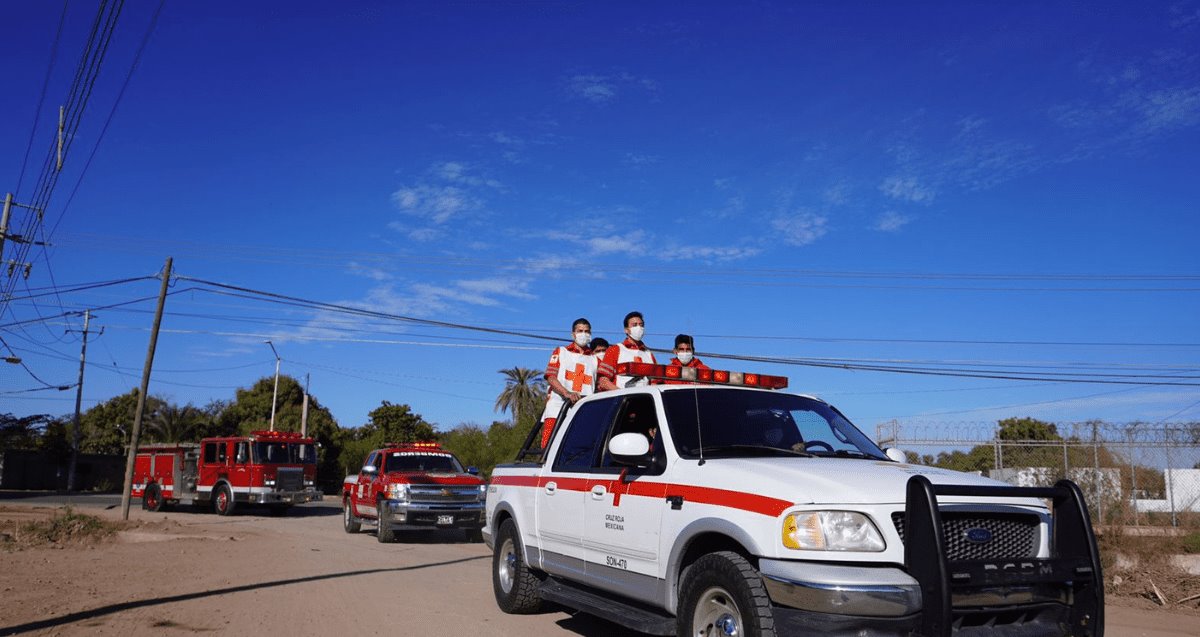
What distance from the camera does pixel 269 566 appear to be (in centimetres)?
1209

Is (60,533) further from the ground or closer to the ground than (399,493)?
closer to the ground

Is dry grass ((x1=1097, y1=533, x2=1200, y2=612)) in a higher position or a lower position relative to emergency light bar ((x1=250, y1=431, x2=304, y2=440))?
lower

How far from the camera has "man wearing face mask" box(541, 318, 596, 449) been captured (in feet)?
29.8

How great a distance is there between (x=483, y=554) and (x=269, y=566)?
12.0 ft

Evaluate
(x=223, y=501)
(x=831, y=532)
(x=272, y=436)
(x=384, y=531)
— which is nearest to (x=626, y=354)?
(x=831, y=532)

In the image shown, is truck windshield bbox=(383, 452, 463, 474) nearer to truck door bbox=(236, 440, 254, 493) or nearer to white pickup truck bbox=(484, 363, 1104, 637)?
truck door bbox=(236, 440, 254, 493)

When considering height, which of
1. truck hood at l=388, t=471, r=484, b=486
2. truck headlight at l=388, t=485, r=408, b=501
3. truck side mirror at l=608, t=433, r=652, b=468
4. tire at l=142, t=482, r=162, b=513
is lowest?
tire at l=142, t=482, r=162, b=513

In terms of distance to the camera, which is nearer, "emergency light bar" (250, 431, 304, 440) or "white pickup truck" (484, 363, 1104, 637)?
"white pickup truck" (484, 363, 1104, 637)

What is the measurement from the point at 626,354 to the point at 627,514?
2.93 metres

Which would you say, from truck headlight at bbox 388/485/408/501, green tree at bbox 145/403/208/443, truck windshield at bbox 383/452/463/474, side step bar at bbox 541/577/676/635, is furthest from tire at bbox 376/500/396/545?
green tree at bbox 145/403/208/443

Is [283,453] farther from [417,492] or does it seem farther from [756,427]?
[756,427]

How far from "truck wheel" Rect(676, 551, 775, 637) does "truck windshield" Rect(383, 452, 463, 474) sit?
13854mm

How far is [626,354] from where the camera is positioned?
355 inches

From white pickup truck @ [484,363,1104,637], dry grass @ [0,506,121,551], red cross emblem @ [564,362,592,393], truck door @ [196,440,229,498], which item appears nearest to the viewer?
white pickup truck @ [484,363,1104,637]
